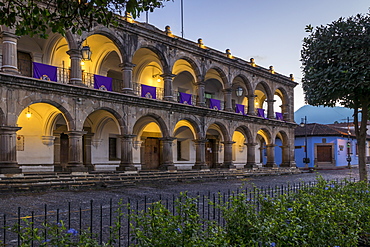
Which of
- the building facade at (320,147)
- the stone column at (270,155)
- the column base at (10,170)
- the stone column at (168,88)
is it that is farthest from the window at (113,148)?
the building facade at (320,147)

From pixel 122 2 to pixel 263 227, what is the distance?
471cm

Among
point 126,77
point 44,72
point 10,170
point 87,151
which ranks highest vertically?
point 126,77

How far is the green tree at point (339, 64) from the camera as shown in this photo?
372 inches

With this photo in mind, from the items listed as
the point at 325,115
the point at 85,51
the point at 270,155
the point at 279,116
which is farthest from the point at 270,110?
the point at 325,115

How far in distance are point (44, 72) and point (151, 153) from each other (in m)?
10.9

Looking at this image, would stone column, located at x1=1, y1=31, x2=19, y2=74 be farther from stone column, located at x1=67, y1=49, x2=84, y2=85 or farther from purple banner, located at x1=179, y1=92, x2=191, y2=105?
purple banner, located at x1=179, y1=92, x2=191, y2=105

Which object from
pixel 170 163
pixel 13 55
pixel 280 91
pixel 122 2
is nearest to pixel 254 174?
pixel 170 163

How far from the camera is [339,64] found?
972cm

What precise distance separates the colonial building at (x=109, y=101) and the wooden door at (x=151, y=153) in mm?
70

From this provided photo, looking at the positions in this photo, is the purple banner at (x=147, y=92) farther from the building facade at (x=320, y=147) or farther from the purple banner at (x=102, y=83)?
the building facade at (x=320, y=147)

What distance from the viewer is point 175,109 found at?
20891mm

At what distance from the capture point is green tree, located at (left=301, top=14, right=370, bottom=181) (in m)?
9.46

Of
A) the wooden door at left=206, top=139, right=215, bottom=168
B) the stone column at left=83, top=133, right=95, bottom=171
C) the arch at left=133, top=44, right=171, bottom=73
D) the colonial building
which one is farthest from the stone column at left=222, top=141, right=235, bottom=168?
the stone column at left=83, top=133, right=95, bottom=171

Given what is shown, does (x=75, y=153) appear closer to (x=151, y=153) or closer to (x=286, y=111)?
(x=151, y=153)
